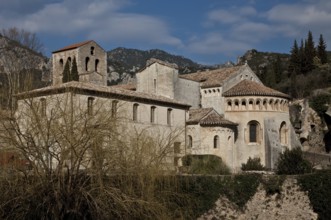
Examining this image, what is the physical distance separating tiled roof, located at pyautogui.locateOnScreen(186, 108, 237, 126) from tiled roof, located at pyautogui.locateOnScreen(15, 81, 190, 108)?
1.41 meters

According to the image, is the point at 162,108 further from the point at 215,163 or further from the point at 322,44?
the point at 322,44

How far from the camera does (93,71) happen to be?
5478cm

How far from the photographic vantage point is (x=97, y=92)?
32.5 meters

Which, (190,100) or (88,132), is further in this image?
(190,100)

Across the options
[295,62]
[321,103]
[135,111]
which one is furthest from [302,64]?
[135,111]

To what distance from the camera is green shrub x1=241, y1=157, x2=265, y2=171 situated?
38281 millimetres

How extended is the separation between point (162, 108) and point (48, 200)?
74.6 feet

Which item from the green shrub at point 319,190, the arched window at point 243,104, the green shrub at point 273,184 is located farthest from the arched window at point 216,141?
the green shrub at point 319,190

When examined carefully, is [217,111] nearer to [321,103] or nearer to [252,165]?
[252,165]

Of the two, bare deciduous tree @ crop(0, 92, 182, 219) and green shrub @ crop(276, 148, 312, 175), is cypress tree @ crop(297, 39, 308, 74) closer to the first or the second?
green shrub @ crop(276, 148, 312, 175)

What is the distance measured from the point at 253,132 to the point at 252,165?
4152 millimetres

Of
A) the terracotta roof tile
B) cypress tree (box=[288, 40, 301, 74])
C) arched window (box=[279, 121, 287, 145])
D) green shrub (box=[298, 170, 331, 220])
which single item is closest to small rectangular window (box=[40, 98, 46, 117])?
green shrub (box=[298, 170, 331, 220])

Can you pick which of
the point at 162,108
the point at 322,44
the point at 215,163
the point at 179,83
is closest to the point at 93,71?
the point at 179,83

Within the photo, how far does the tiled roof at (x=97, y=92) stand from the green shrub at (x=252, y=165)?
23.9 feet
